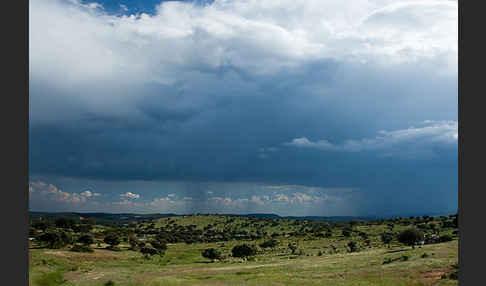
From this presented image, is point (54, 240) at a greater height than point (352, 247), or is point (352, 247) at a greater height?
point (54, 240)

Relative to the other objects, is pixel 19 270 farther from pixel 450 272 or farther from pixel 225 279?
pixel 450 272

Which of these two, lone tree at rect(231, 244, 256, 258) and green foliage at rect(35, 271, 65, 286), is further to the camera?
lone tree at rect(231, 244, 256, 258)

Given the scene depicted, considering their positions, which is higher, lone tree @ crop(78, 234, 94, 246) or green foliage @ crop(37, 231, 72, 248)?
green foliage @ crop(37, 231, 72, 248)

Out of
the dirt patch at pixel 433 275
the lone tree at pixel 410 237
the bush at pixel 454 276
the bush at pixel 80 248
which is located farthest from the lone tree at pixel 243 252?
the bush at pixel 454 276

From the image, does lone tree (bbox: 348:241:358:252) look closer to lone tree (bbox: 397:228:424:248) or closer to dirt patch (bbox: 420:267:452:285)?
lone tree (bbox: 397:228:424:248)

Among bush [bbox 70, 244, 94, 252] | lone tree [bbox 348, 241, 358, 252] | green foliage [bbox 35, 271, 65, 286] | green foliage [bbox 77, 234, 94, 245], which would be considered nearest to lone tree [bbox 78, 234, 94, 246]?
green foliage [bbox 77, 234, 94, 245]

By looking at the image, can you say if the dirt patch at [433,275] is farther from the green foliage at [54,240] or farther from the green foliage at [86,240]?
the green foliage at [86,240]

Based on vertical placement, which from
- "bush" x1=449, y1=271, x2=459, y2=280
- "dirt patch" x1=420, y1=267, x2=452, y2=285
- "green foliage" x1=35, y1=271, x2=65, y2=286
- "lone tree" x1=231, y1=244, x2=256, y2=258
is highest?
"bush" x1=449, y1=271, x2=459, y2=280

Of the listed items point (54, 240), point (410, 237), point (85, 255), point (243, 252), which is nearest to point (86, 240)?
point (54, 240)

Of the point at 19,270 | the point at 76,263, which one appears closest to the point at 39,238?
the point at 76,263

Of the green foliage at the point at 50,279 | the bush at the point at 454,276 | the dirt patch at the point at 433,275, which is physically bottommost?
the green foliage at the point at 50,279

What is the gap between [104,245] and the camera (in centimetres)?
11688

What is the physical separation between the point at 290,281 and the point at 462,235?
23700 millimetres

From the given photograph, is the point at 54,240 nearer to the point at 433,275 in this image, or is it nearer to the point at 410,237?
the point at 410,237
